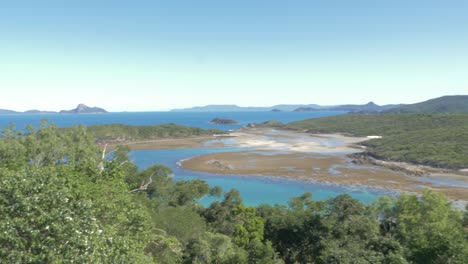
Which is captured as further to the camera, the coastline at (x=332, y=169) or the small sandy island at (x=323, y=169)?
the small sandy island at (x=323, y=169)

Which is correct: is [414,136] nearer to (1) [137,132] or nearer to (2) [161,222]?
(2) [161,222]

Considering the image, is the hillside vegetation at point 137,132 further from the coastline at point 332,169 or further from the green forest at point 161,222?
the green forest at point 161,222

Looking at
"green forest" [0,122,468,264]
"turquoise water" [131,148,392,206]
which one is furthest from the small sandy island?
"green forest" [0,122,468,264]

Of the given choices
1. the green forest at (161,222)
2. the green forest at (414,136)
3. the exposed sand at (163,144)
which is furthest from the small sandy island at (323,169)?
the green forest at (161,222)

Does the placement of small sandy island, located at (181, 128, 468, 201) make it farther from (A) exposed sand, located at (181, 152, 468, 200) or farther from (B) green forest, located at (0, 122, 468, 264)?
(B) green forest, located at (0, 122, 468, 264)

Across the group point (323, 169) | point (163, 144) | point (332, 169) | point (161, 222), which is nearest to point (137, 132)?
point (163, 144)

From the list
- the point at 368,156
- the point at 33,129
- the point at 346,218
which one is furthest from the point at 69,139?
the point at 368,156

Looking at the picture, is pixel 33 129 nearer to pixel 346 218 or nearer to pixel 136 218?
pixel 136 218

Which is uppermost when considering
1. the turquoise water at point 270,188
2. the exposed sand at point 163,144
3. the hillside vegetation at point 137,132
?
the hillside vegetation at point 137,132
